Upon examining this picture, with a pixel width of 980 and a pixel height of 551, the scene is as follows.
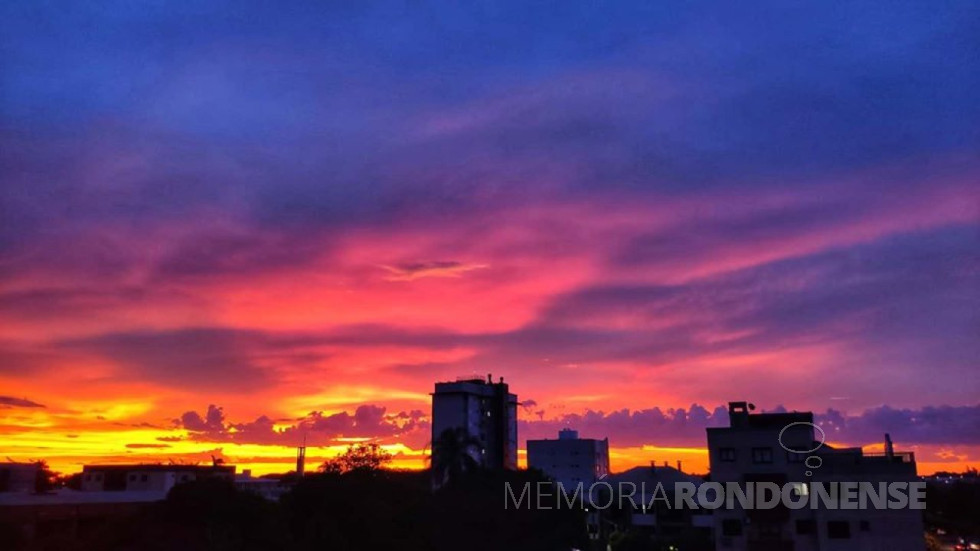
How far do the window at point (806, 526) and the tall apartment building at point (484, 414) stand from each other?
50424 mm

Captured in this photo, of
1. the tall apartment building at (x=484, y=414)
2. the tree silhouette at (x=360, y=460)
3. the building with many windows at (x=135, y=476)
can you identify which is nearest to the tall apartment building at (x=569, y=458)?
the tall apartment building at (x=484, y=414)

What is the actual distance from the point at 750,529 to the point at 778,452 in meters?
7.53

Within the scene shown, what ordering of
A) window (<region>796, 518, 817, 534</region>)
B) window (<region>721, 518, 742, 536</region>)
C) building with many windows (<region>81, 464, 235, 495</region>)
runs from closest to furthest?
window (<region>796, 518, 817, 534</region>) < window (<region>721, 518, 742, 536</region>) < building with many windows (<region>81, 464, 235, 495</region>)

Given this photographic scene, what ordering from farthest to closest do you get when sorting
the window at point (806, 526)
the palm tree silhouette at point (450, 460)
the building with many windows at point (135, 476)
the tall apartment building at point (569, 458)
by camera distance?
the tall apartment building at point (569, 458) < the building with many windows at point (135, 476) < the palm tree silhouette at point (450, 460) < the window at point (806, 526)

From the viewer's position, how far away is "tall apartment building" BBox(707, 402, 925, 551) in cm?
5875

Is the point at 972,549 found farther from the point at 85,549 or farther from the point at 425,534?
the point at 85,549

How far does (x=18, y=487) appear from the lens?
5728cm

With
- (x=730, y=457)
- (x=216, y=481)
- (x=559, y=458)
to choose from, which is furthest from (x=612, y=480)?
(x=216, y=481)

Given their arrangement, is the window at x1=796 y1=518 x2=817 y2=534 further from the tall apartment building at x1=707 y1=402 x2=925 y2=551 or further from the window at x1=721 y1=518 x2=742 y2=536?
the window at x1=721 y1=518 x2=742 y2=536

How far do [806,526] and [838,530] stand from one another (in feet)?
8.54

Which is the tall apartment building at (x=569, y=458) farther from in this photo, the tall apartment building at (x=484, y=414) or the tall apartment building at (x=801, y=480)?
the tall apartment building at (x=801, y=480)

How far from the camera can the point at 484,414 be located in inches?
4537

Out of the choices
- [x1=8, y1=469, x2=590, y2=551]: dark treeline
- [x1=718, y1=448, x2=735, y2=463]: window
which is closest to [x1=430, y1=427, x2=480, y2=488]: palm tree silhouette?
[x1=8, y1=469, x2=590, y2=551]: dark treeline

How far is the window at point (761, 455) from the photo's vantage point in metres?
64.6
